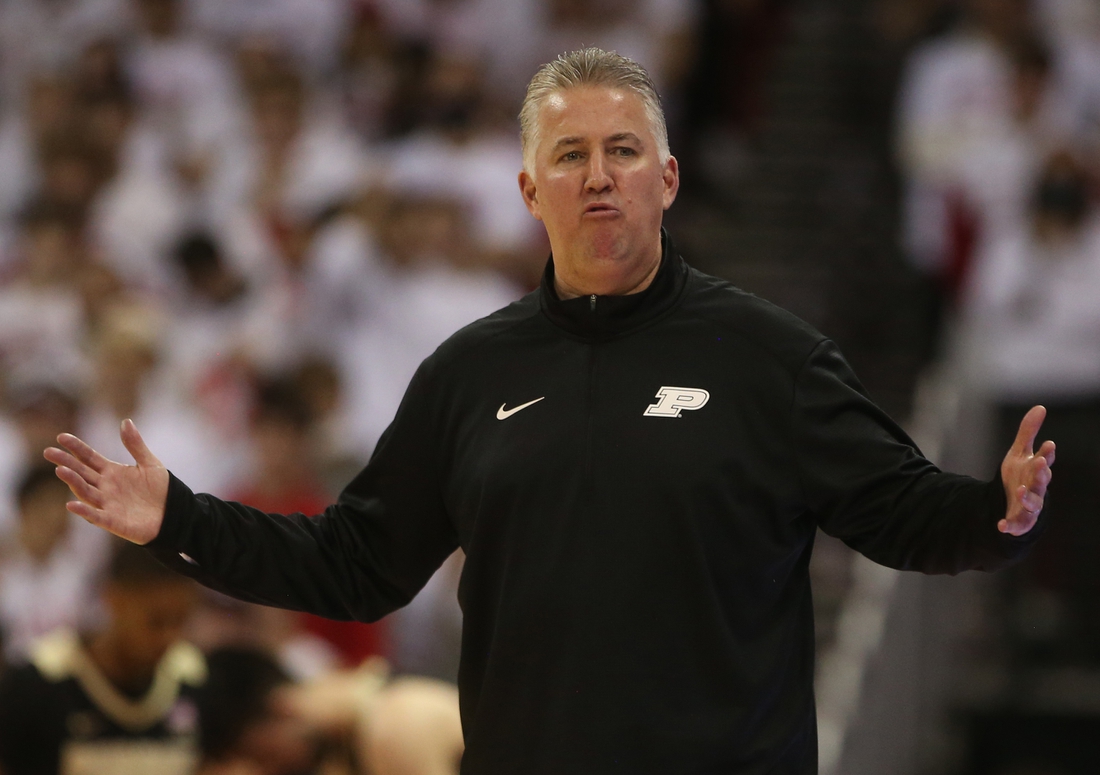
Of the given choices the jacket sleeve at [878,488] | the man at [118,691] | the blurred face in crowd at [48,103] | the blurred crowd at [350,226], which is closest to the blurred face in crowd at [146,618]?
the man at [118,691]

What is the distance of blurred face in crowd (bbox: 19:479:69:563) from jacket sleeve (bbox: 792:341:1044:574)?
4.16 m

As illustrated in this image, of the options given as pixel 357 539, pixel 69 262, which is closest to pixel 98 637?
pixel 357 539

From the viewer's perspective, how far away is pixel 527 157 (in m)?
3.02

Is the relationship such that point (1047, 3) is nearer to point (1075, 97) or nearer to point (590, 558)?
point (1075, 97)

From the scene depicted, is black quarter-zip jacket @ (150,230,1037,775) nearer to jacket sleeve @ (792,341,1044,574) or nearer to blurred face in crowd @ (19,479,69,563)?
jacket sleeve @ (792,341,1044,574)

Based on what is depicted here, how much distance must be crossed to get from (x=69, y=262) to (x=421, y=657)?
9.63 feet

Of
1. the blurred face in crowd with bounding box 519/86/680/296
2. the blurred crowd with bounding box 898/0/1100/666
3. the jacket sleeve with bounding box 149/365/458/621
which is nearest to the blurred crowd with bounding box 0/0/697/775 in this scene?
the blurred crowd with bounding box 898/0/1100/666

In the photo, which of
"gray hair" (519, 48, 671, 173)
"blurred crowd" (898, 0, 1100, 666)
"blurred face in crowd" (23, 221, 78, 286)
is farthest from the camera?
"blurred face in crowd" (23, 221, 78, 286)

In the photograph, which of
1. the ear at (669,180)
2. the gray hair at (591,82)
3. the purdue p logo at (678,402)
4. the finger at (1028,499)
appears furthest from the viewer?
the ear at (669,180)

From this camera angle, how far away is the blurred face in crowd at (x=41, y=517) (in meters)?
6.29

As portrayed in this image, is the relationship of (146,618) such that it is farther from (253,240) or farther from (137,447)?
(253,240)

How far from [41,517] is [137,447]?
3661 millimetres

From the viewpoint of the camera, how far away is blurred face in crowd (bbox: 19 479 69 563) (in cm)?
629

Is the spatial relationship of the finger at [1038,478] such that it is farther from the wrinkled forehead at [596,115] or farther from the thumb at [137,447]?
the thumb at [137,447]
